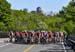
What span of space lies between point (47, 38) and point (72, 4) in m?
49.4

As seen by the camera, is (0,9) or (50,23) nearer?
(0,9)

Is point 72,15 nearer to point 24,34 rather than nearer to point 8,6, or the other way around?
point 8,6

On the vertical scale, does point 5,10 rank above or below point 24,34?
above

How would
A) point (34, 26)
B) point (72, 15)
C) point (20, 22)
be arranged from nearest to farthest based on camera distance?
point (72, 15) → point (20, 22) → point (34, 26)

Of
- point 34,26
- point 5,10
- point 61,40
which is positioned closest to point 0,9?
point 5,10

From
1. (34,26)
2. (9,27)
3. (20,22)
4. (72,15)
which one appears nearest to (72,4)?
(72,15)

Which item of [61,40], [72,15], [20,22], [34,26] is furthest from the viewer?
[34,26]

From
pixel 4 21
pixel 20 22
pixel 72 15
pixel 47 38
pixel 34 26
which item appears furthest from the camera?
pixel 34 26

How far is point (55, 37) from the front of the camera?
52750mm

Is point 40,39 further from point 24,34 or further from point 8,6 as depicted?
point 8,6

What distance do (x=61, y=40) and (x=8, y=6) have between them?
5863 cm

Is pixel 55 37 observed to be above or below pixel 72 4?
below

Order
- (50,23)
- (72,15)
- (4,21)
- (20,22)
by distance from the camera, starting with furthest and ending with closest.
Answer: (50,23), (20,22), (4,21), (72,15)

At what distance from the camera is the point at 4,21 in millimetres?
105250
